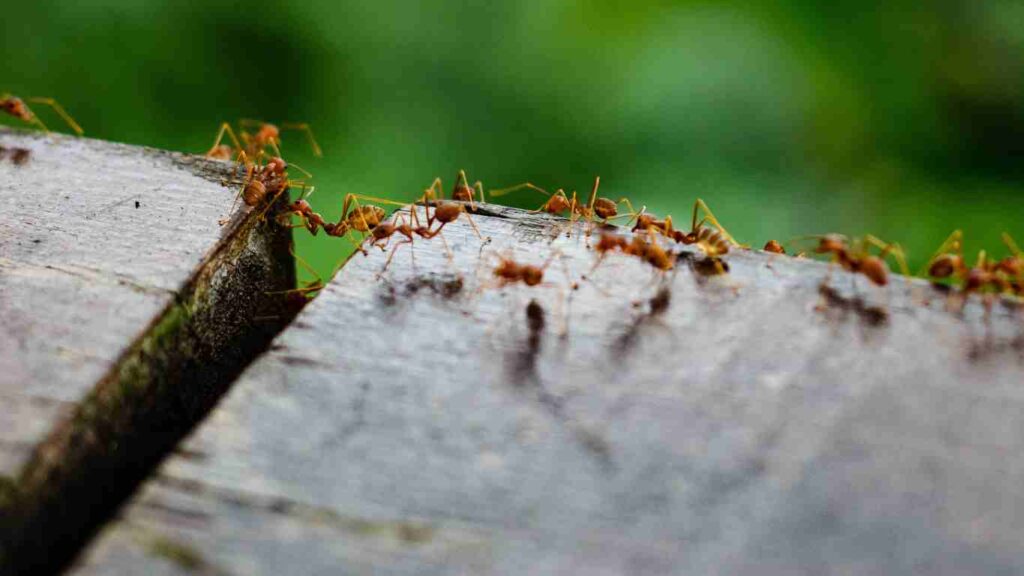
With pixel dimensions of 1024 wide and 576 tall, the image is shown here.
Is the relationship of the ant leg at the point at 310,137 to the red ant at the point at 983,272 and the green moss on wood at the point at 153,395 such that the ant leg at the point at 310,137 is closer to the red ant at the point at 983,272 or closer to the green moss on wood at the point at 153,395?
the green moss on wood at the point at 153,395

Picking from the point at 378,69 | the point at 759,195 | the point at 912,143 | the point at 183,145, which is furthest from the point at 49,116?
the point at 912,143

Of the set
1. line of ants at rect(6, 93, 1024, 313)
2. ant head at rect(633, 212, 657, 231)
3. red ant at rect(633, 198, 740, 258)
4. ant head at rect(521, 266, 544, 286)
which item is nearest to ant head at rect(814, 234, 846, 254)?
line of ants at rect(6, 93, 1024, 313)

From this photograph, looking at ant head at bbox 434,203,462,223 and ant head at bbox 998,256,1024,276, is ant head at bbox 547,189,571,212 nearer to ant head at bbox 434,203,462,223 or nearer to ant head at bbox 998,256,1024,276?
ant head at bbox 434,203,462,223

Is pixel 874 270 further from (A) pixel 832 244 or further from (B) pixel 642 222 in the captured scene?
(B) pixel 642 222

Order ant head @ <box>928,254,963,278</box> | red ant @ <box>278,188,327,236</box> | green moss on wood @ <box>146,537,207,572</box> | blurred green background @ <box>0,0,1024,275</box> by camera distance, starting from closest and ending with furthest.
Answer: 1. green moss on wood @ <box>146,537,207,572</box>
2. ant head @ <box>928,254,963,278</box>
3. red ant @ <box>278,188,327,236</box>
4. blurred green background @ <box>0,0,1024,275</box>

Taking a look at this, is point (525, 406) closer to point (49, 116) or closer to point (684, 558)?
point (684, 558)

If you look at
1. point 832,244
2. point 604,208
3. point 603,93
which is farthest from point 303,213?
point 603,93
